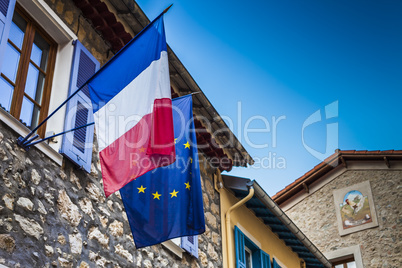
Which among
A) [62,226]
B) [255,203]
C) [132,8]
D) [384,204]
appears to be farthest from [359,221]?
[62,226]

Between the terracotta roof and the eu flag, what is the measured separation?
13806 millimetres

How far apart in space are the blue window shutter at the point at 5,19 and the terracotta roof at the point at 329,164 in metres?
15.1

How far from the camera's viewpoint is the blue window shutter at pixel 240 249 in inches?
367

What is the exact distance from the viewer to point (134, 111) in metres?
5.07

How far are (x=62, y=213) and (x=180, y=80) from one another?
11.4 feet

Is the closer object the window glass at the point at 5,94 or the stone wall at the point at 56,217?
the stone wall at the point at 56,217

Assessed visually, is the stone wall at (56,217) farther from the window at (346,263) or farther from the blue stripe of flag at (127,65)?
the window at (346,263)

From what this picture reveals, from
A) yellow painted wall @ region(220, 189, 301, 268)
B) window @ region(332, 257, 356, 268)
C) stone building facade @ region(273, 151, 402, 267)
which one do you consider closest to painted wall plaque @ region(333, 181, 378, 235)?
stone building facade @ region(273, 151, 402, 267)

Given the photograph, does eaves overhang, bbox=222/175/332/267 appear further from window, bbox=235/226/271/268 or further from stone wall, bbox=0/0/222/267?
stone wall, bbox=0/0/222/267

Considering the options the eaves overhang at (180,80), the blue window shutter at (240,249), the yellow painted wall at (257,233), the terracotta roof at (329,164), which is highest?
the terracotta roof at (329,164)

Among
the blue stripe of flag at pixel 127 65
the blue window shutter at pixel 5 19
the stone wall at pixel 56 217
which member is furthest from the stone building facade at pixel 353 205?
the blue window shutter at pixel 5 19

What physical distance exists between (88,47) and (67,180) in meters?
1.89

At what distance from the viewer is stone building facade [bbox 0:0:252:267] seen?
16.1 ft

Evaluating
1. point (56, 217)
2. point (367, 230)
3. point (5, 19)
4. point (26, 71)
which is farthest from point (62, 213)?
point (367, 230)
